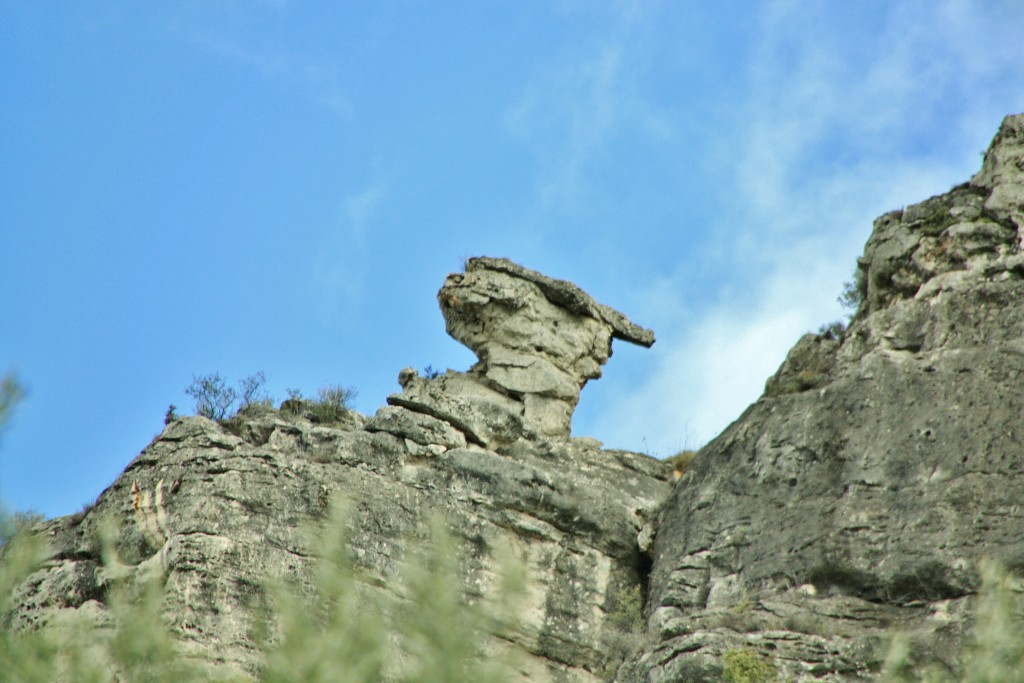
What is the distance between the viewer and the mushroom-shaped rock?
24.8 meters

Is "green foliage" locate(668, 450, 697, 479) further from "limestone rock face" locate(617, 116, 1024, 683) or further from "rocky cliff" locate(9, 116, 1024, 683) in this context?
"limestone rock face" locate(617, 116, 1024, 683)

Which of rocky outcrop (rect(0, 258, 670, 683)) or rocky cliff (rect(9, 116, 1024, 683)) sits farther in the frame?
rocky outcrop (rect(0, 258, 670, 683))

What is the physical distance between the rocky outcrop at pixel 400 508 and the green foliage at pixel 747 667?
344cm

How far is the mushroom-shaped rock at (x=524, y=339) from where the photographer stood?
975 inches

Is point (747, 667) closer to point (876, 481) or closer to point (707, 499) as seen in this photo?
point (876, 481)

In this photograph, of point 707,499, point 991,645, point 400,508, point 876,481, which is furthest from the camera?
point 707,499

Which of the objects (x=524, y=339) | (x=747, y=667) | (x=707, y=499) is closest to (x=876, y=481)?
(x=707, y=499)

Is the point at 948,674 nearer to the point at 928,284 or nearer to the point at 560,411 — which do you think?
the point at 928,284

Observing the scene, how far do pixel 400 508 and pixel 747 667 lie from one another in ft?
19.8

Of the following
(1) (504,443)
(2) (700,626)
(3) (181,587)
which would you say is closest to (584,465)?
(1) (504,443)

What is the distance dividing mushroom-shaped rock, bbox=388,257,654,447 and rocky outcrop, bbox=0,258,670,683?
0.19 ft

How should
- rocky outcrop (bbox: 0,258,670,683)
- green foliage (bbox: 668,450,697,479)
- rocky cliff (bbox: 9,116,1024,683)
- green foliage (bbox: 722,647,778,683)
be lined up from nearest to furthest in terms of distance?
green foliage (bbox: 722,647,778,683)
rocky cliff (bbox: 9,116,1024,683)
rocky outcrop (bbox: 0,258,670,683)
green foliage (bbox: 668,450,697,479)

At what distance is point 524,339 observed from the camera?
25438 millimetres

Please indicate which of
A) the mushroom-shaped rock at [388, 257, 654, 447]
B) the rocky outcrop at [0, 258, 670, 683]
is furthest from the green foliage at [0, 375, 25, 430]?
the mushroom-shaped rock at [388, 257, 654, 447]
